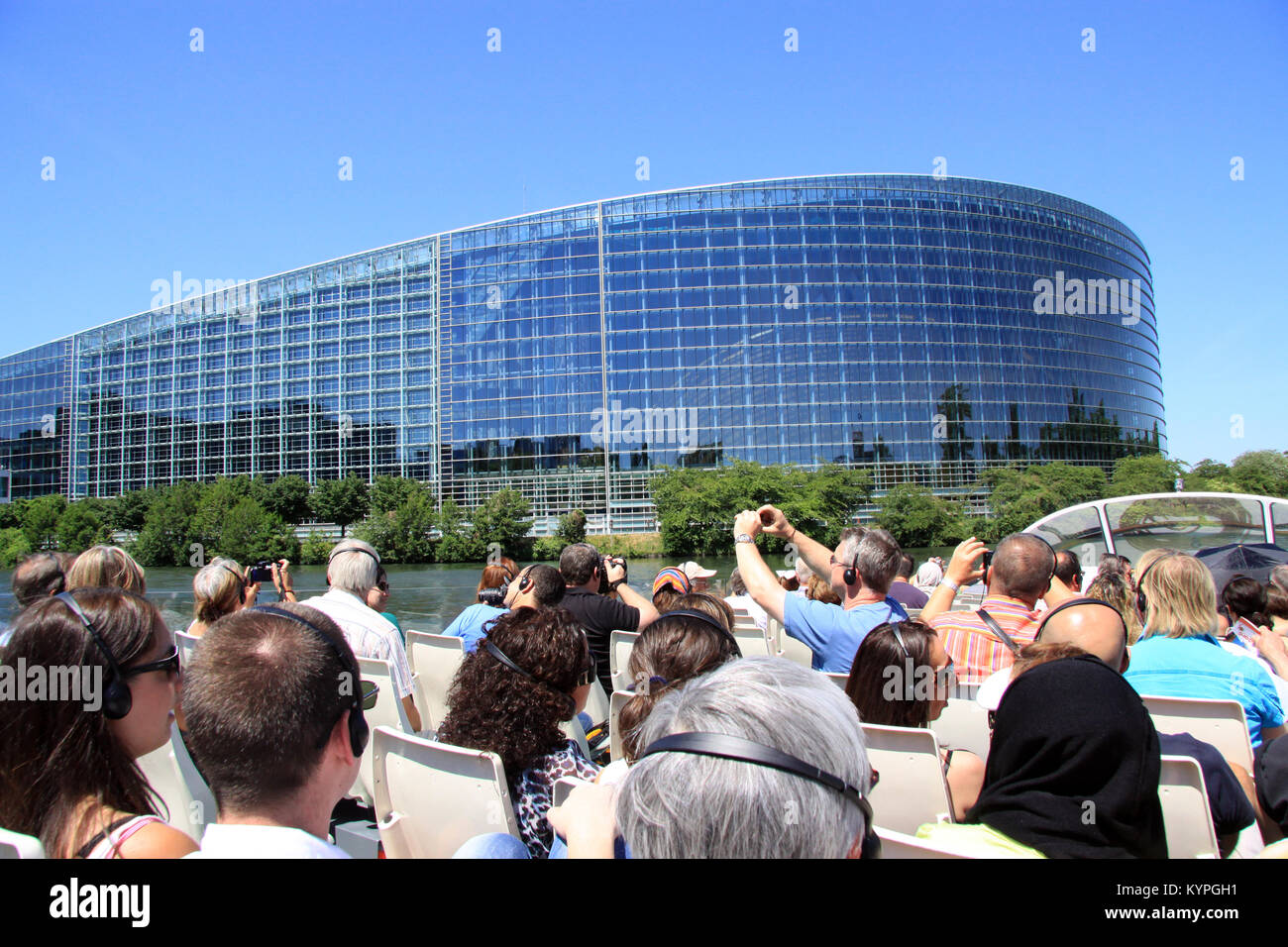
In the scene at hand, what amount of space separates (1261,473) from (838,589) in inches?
2946

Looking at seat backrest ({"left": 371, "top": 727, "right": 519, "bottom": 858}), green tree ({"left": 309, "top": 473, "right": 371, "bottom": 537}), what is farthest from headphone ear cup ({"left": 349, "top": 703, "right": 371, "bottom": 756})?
green tree ({"left": 309, "top": 473, "right": 371, "bottom": 537})

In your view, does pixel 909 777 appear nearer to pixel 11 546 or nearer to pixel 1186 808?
pixel 1186 808

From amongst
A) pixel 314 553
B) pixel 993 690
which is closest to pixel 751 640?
pixel 993 690

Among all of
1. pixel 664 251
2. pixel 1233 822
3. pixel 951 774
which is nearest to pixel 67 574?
pixel 951 774

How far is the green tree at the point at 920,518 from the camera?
61.4 m

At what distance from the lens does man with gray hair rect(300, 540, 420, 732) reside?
4.50 metres

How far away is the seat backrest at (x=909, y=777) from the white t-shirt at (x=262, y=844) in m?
1.77

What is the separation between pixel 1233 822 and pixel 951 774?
98cm

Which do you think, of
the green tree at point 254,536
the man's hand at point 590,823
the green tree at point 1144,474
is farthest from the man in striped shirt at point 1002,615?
the green tree at point 1144,474

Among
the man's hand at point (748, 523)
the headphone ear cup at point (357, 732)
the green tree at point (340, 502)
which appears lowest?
the green tree at point (340, 502)

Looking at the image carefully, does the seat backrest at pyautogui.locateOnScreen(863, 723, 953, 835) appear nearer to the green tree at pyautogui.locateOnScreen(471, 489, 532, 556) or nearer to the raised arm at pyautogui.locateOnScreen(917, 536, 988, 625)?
the raised arm at pyautogui.locateOnScreen(917, 536, 988, 625)

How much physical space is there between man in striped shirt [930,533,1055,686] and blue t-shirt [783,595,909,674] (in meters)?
0.32

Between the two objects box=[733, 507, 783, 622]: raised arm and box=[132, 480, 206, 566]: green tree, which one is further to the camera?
box=[132, 480, 206, 566]: green tree

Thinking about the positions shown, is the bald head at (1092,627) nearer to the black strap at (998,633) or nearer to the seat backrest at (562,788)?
the black strap at (998,633)
